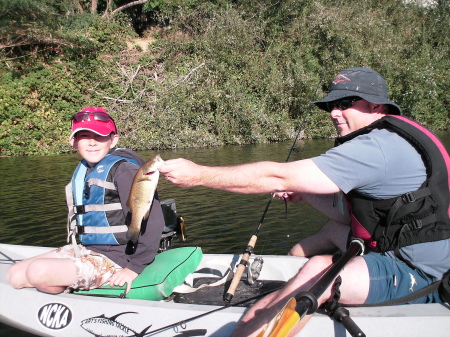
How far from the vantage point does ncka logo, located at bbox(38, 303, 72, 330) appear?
3.75 m

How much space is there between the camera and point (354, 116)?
125 inches

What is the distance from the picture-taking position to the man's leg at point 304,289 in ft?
9.21

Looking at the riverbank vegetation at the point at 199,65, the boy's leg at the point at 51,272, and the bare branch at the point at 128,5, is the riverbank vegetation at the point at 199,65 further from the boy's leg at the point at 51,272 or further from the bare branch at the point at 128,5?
the boy's leg at the point at 51,272

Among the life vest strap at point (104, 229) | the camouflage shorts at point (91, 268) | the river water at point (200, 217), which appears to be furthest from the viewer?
the river water at point (200, 217)

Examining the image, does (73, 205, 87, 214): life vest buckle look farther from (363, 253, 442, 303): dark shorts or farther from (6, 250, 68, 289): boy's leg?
(363, 253, 442, 303): dark shorts

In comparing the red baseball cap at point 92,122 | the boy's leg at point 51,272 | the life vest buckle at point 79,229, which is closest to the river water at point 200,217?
the boy's leg at point 51,272

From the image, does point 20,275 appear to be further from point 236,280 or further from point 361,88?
point 361,88

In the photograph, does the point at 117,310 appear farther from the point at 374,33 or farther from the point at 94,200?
the point at 374,33

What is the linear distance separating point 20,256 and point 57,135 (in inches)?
621

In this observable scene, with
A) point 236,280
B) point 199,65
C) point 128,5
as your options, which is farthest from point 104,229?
point 128,5

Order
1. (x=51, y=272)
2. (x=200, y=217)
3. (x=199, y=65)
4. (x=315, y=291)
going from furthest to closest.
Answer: (x=199, y=65) → (x=200, y=217) → (x=51, y=272) → (x=315, y=291)

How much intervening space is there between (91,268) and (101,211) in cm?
51

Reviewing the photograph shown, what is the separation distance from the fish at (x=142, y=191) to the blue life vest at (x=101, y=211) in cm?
52

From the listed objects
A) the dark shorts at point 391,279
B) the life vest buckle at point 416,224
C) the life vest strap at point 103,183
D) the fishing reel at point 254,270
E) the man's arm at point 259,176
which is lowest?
the fishing reel at point 254,270
